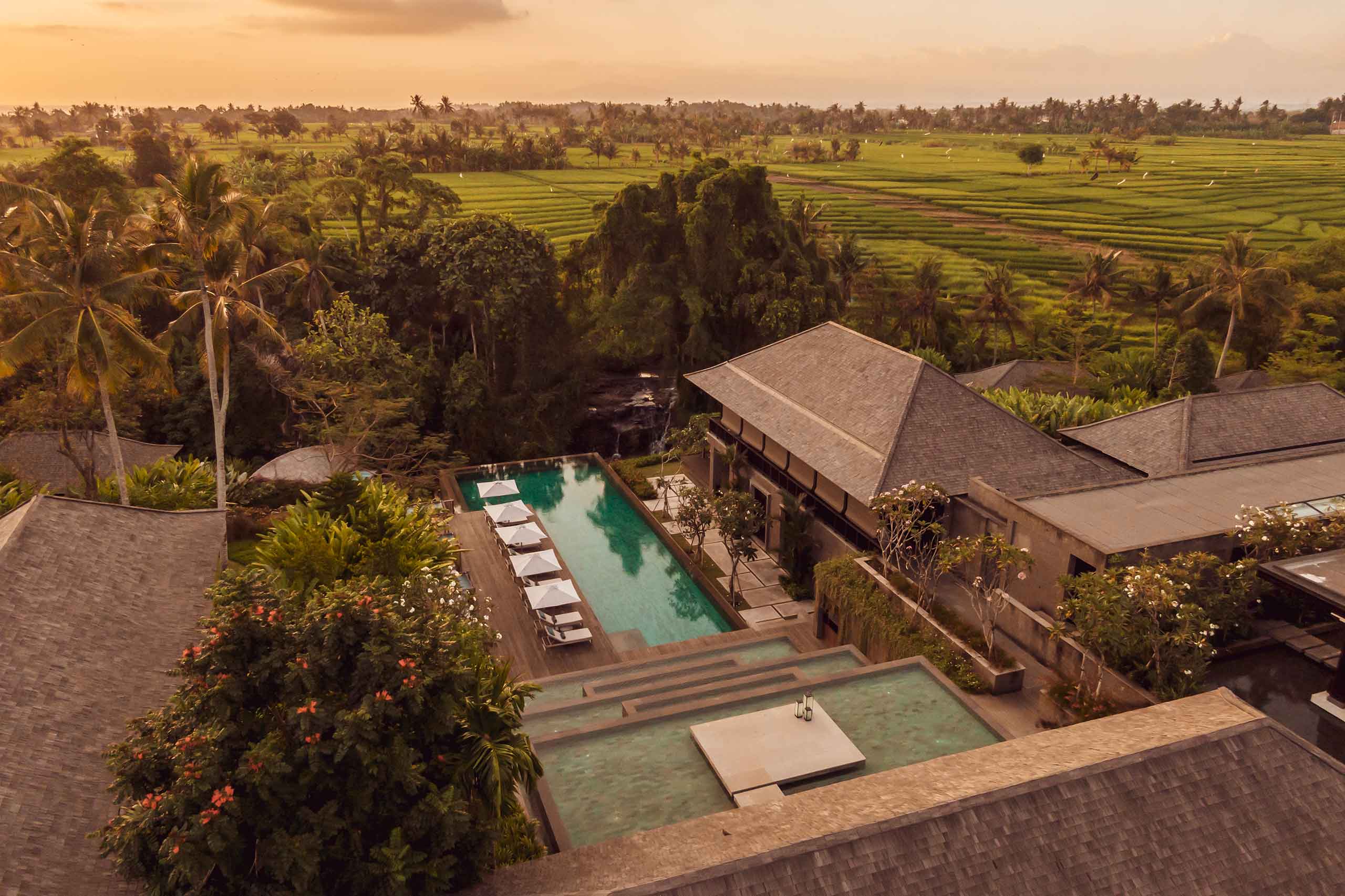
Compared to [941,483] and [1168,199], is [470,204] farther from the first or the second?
[1168,199]

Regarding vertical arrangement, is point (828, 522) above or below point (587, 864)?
below

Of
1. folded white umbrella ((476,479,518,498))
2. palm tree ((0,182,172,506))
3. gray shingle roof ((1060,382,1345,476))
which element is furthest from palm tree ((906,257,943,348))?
palm tree ((0,182,172,506))

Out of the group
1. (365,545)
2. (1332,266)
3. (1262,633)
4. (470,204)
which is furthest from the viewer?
(470,204)

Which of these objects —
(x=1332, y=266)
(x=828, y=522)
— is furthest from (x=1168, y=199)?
(x=828, y=522)

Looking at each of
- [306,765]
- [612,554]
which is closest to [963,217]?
[612,554]

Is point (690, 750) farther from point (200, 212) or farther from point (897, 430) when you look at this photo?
Answer: point (200, 212)

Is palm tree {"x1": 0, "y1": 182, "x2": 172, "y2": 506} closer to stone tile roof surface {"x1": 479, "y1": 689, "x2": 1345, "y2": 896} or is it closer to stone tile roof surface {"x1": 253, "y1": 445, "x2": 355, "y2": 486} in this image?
stone tile roof surface {"x1": 253, "y1": 445, "x2": 355, "y2": 486}
